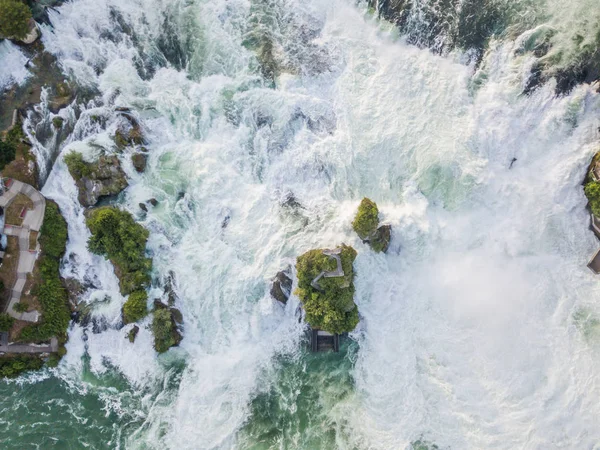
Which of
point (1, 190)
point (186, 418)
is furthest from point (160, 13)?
point (186, 418)

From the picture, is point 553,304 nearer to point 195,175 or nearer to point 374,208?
point 374,208

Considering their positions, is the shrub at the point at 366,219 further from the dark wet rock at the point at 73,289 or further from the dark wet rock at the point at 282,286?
the dark wet rock at the point at 73,289

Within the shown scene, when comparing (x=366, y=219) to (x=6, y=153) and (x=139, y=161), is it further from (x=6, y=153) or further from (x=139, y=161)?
(x=6, y=153)

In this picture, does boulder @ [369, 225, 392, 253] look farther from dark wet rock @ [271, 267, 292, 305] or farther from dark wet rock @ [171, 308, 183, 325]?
dark wet rock @ [171, 308, 183, 325]

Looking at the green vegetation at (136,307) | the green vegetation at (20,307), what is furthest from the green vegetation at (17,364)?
the green vegetation at (136,307)

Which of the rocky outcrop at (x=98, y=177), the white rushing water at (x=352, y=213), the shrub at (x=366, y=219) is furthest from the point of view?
the rocky outcrop at (x=98, y=177)

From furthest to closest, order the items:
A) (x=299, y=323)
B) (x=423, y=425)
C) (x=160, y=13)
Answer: (x=160, y=13) → (x=299, y=323) → (x=423, y=425)
